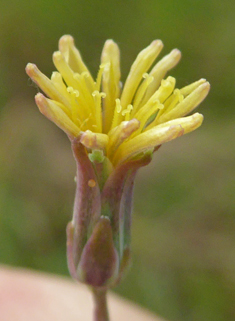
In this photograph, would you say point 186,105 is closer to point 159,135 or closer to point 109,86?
point 159,135

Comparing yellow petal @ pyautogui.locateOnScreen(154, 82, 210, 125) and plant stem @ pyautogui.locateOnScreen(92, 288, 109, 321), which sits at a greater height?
yellow petal @ pyautogui.locateOnScreen(154, 82, 210, 125)

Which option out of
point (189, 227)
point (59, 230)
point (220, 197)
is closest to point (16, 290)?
point (59, 230)

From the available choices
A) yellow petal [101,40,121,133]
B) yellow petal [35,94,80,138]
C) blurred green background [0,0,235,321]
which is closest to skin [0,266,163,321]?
blurred green background [0,0,235,321]

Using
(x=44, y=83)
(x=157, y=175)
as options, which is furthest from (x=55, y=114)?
(x=157, y=175)

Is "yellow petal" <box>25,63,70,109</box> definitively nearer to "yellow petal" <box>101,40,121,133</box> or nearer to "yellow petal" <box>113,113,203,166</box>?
"yellow petal" <box>101,40,121,133</box>

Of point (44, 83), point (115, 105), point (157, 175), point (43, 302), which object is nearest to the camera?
point (44, 83)

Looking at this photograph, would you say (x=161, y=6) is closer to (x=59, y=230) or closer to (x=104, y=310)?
(x=59, y=230)
